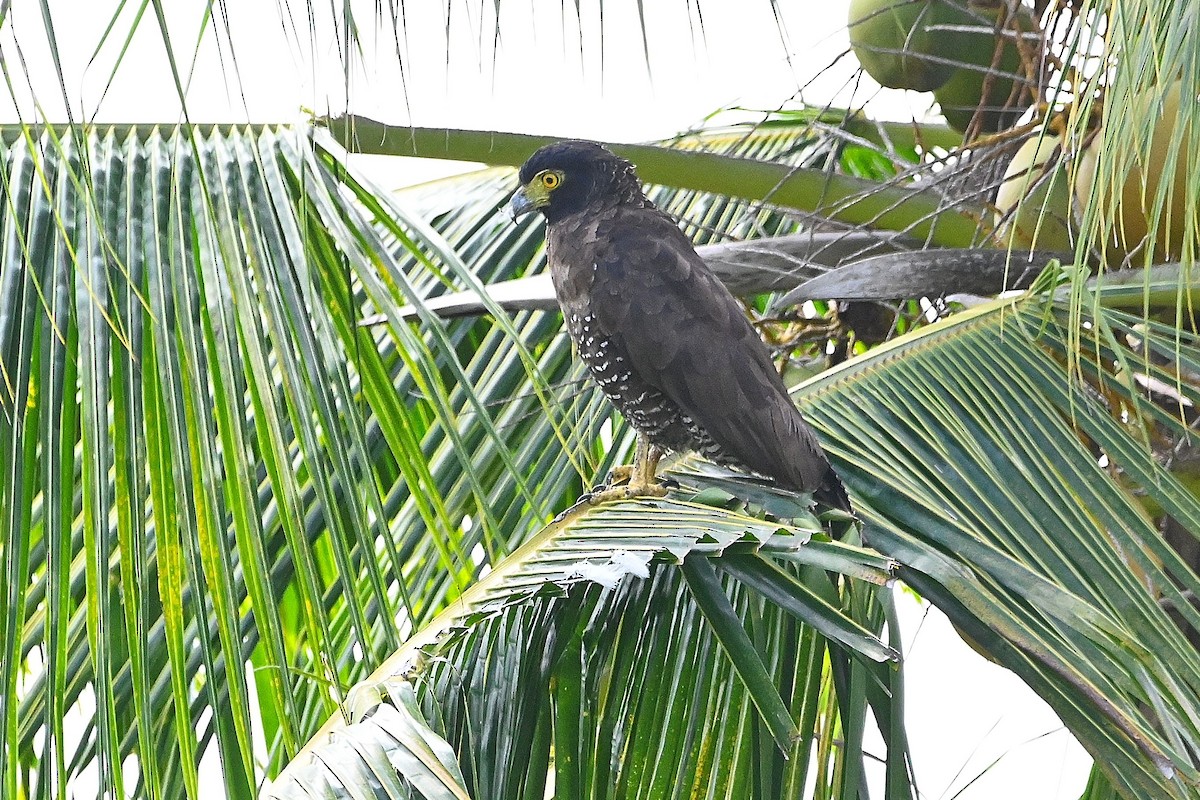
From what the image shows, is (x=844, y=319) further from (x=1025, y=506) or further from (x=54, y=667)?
(x=54, y=667)

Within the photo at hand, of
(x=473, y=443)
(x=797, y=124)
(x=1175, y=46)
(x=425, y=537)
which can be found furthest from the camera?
(x=797, y=124)

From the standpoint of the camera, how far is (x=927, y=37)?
8.56 ft

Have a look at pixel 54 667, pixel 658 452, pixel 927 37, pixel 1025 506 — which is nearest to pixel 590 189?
pixel 658 452

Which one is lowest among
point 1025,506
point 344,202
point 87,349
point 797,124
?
point 1025,506

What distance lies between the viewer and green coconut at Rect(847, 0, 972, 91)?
2559 mm

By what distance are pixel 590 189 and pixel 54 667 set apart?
5.61 ft

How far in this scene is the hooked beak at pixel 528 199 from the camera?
2781 mm

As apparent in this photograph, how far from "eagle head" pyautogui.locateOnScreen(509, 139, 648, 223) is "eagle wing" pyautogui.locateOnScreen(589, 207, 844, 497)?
101mm

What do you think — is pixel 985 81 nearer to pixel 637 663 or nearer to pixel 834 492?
pixel 834 492

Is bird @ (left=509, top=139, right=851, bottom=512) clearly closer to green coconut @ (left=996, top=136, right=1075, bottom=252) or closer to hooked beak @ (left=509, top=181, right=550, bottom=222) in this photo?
hooked beak @ (left=509, top=181, right=550, bottom=222)

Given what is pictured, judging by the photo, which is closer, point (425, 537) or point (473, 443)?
point (425, 537)

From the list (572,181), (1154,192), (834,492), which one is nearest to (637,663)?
(834,492)

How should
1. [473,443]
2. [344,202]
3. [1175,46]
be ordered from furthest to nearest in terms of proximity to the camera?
[473,443] → [344,202] → [1175,46]

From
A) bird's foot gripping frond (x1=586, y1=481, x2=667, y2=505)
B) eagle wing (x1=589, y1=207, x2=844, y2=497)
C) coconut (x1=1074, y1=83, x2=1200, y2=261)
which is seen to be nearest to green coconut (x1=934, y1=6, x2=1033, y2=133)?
coconut (x1=1074, y1=83, x2=1200, y2=261)
